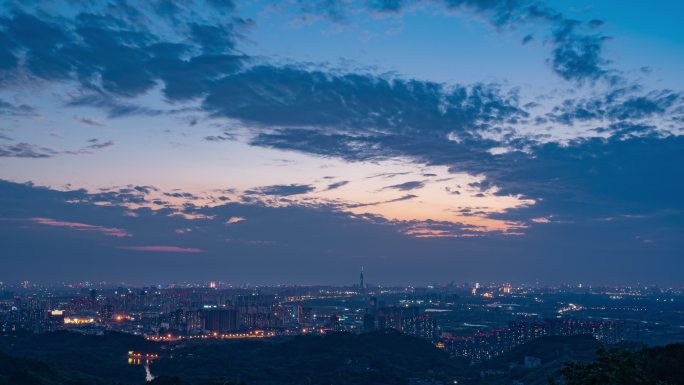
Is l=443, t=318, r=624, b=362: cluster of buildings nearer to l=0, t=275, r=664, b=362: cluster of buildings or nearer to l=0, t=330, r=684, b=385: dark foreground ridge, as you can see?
l=0, t=275, r=664, b=362: cluster of buildings

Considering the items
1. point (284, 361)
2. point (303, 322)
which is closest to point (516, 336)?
point (284, 361)

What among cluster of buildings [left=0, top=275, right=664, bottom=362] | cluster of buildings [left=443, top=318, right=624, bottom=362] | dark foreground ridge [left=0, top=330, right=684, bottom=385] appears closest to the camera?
dark foreground ridge [left=0, top=330, right=684, bottom=385]

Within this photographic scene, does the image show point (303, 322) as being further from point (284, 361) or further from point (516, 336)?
point (284, 361)

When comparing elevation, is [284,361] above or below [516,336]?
below

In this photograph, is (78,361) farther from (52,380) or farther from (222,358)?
(52,380)

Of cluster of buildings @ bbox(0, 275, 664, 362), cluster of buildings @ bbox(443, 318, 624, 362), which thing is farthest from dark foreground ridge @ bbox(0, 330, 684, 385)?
cluster of buildings @ bbox(0, 275, 664, 362)

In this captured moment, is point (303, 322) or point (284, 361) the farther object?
point (303, 322)

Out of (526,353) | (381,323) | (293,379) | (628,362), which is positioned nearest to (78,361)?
(293,379)

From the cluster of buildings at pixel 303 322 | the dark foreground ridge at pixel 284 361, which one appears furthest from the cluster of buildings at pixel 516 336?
the dark foreground ridge at pixel 284 361
